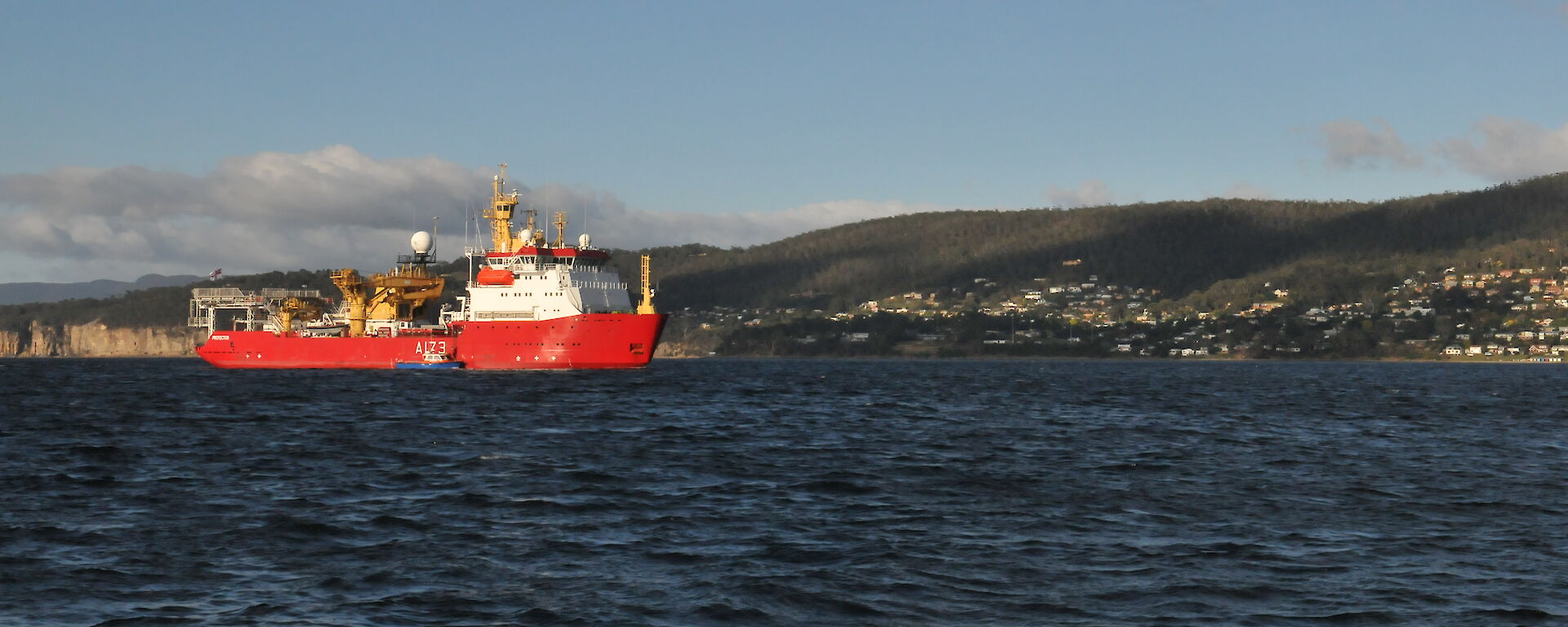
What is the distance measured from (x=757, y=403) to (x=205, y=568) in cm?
4512

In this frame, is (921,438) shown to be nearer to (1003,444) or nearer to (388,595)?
(1003,444)

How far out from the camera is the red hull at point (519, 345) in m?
88.6

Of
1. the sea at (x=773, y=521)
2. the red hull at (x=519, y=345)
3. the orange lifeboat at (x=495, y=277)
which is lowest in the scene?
the sea at (x=773, y=521)

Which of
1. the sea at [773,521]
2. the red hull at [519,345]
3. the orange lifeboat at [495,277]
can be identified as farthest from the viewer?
the orange lifeboat at [495,277]

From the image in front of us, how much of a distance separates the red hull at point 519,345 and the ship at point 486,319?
75mm

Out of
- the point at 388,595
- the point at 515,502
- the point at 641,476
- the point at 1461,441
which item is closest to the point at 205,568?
the point at 388,595

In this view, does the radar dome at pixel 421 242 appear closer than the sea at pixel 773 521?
No

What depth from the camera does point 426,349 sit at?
3794 inches

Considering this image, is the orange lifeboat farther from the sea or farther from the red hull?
the sea

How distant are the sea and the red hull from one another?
37.2 meters

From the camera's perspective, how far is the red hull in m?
88.6

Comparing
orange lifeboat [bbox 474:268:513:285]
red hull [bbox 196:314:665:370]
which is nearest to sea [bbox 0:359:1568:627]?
red hull [bbox 196:314:665:370]

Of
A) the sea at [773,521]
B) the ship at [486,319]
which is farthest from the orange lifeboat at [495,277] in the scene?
the sea at [773,521]

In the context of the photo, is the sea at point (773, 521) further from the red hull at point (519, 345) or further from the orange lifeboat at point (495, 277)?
the orange lifeboat at point (495, 277)
